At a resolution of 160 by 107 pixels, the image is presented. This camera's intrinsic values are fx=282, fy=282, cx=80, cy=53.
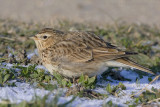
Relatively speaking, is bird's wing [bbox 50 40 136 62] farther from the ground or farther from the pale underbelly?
the ground

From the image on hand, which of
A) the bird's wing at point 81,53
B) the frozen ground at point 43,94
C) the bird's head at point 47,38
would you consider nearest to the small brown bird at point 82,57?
the bird's wing at point 81,53

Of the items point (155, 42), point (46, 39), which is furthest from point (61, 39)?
point (155, 42)

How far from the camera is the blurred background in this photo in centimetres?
1317

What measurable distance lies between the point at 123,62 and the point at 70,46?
3.71 ft

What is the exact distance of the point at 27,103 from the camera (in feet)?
12.3

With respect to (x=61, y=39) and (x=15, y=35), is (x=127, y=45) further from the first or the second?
(x=15, y=35)

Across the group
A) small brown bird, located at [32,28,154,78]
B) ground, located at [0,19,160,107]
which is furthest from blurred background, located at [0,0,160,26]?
small brown bird, located at [32,28,154,78]

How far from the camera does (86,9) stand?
1439 centimetres

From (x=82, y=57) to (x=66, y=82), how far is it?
856mm

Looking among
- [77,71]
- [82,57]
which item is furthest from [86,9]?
[77,71]

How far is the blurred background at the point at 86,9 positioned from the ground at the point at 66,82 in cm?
502

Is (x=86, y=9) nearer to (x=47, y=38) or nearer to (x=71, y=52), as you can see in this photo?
(x=47, y=38)

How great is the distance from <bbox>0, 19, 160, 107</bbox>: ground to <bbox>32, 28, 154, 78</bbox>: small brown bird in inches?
8.5

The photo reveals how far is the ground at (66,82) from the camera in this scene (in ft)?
13.9
